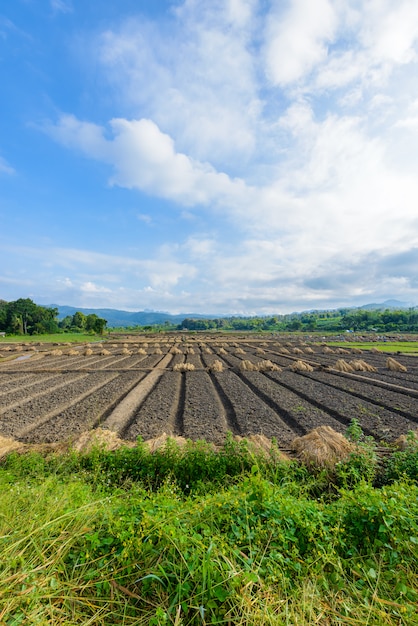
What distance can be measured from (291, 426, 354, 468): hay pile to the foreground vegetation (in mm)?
2180

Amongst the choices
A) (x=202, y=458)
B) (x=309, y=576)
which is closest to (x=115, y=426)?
(x=202, y=458)

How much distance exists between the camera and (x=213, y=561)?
7.16 feet

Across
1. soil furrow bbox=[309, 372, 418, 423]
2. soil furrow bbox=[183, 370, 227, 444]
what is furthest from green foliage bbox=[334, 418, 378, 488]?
soil furrow bbox=[309, 372, 418, 423]

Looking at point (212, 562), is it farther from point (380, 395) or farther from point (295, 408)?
point (380, 395)

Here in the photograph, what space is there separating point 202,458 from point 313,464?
246 centimetres

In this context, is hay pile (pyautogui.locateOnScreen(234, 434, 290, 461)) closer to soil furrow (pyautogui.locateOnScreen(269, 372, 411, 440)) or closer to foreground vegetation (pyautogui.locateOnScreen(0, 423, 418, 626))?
foreground vegetation (pyautogui.locateOnScreen(0, 423, 418, 626))

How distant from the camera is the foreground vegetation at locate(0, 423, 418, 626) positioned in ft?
6.56

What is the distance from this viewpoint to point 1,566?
7.10 feet

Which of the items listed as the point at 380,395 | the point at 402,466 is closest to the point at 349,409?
the point at 380,395

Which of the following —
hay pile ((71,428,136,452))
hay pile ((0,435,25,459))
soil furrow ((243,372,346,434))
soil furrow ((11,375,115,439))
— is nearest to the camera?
hay pile ((71,428,136,452))

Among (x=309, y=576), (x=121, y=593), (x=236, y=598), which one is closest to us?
(x=236, y=598)

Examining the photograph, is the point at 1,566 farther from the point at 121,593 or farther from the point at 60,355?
the point at 60,355

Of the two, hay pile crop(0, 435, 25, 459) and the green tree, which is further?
the green tree

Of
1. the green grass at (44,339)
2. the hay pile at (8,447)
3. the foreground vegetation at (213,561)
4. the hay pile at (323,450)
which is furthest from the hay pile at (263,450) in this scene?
the green grass at (44,339)
